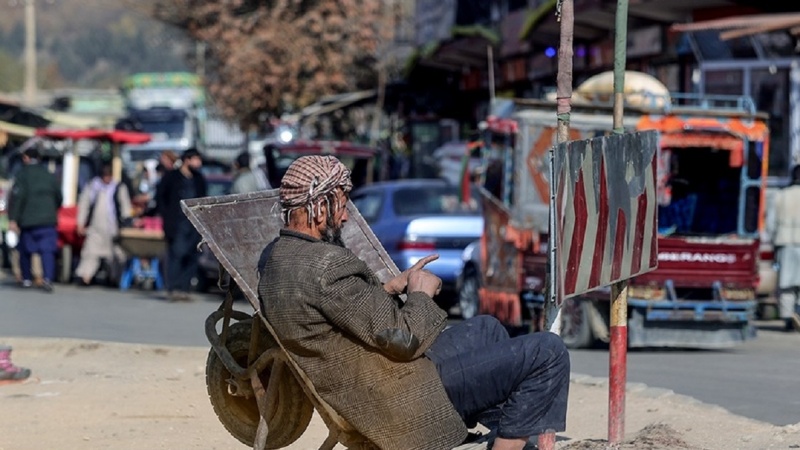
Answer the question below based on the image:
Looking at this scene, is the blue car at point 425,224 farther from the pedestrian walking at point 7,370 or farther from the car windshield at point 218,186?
the pedestrian walking at point 7,370

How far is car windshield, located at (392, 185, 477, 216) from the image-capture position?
18.1 metres

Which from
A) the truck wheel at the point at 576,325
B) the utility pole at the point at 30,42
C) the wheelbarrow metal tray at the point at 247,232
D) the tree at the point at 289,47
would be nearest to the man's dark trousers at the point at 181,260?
the truck wheel at the point at 576,325

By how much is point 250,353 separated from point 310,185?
105cm

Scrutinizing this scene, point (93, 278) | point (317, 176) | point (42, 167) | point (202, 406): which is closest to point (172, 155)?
point (42, 167)

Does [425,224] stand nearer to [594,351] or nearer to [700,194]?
[700,194]

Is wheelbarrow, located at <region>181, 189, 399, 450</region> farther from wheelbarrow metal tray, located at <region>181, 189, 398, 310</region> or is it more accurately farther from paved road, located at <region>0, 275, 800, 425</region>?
paved road, located at <region>0, 275, 800, 425</region>

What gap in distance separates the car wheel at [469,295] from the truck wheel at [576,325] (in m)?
2.08

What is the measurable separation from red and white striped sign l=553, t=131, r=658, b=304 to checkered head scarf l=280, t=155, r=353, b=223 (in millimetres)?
968

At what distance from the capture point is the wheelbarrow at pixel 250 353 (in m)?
6.76

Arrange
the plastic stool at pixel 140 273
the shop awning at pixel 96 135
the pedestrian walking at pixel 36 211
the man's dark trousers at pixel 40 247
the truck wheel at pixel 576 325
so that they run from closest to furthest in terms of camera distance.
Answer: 1. the truck wheel at pixel 576 325
2. the pedestrian walking at pixel 36 211
3. the man's dark trousers at pixel 40 247
4. the plastic stool at pixel 140 273
5. the shop awning at pixel 96 135

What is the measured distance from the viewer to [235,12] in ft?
119

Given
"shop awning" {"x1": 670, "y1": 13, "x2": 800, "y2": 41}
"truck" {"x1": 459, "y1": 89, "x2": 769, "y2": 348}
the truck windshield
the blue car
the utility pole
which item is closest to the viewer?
"truck" {"x1": 459, "y1": 89, "x2": 769, "y2": 348}

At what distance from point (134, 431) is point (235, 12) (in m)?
28.2

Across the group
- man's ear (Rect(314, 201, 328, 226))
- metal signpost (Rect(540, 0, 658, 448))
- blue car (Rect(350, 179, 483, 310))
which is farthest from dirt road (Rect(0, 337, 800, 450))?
blue car (Rect(350, 179, 483, 310))
